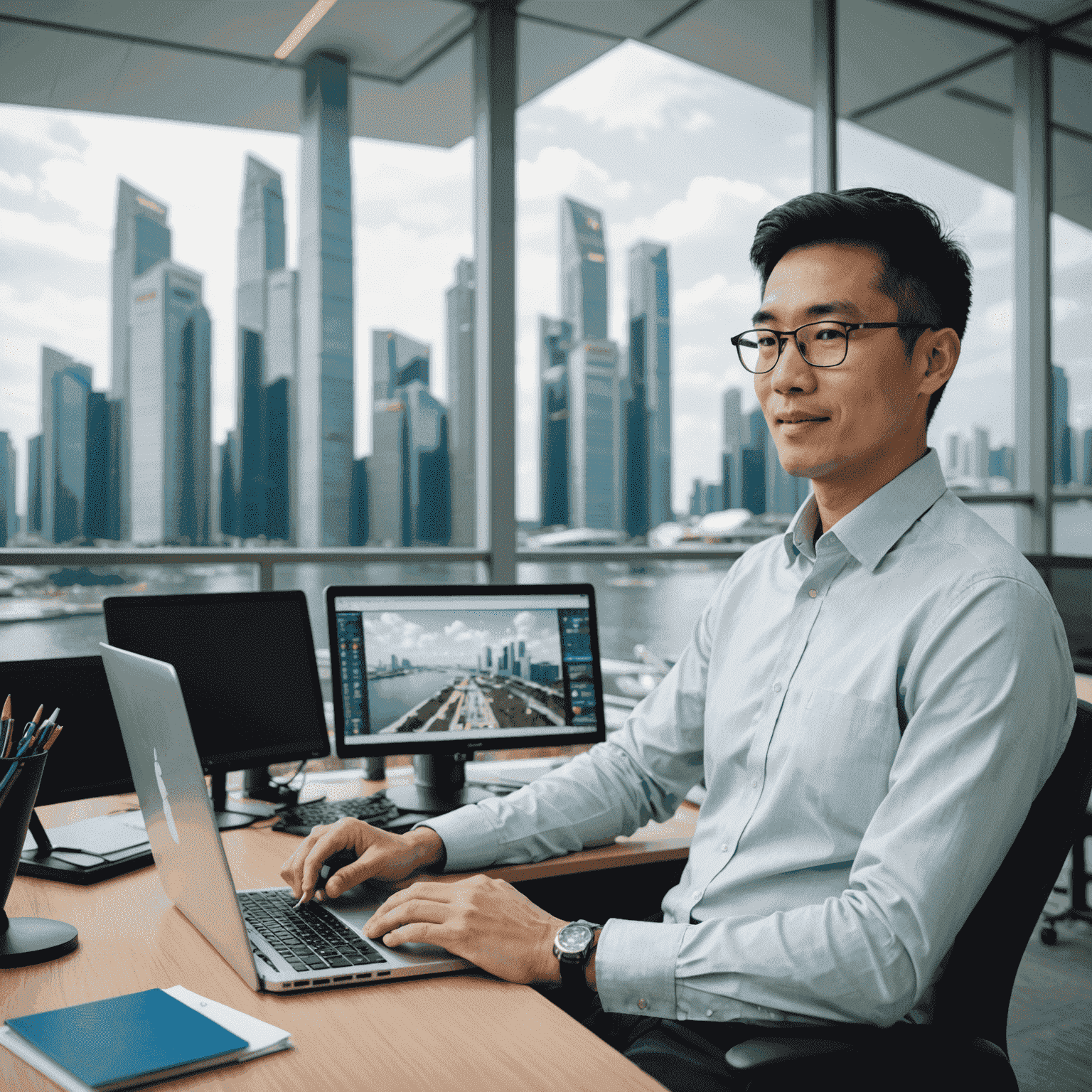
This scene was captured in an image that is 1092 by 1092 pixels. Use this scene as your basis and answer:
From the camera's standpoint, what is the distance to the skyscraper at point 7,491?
2.99 metres

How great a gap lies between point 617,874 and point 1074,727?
3.07ft

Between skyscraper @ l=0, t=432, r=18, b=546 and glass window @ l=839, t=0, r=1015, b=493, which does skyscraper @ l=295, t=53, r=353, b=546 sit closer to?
skyscraper @ l=0, t=432, r=18, b=546

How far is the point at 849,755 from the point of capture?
3.38 ft

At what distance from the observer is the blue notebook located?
0.74 meters

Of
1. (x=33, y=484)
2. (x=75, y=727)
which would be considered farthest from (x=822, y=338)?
(x=33, y=484)

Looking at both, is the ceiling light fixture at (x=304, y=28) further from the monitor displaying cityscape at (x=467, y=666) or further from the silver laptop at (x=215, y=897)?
the silver laptop at (x=215, y=897)

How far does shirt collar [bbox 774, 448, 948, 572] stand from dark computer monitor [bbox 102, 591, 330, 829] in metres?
1.13

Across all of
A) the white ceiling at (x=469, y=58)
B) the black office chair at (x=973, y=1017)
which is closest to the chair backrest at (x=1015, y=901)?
the black office chair at (x=973, y=1017)

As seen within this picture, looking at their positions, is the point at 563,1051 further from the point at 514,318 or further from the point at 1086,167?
the point at 1086,167

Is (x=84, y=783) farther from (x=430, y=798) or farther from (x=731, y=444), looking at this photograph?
(x=731, y=444)

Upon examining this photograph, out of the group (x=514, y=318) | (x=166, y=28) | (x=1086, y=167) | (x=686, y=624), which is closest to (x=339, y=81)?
(x=166, y=28)

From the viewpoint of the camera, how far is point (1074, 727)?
3.19ft

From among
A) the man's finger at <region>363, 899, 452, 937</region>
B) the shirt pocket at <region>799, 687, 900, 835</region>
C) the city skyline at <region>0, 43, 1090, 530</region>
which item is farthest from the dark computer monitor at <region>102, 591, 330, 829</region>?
the city skyline at <region>0, 43, 1090, 530</region>

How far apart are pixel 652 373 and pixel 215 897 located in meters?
3.77
